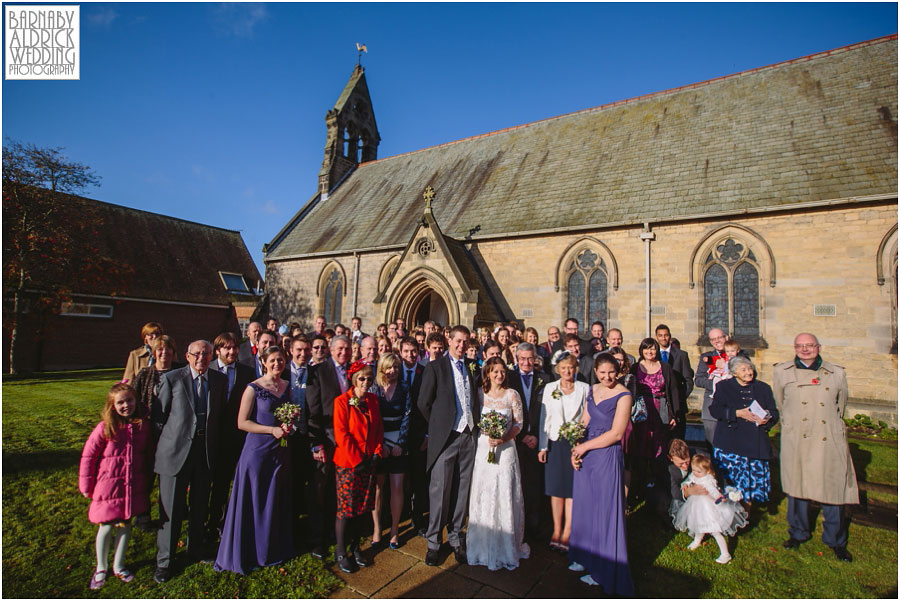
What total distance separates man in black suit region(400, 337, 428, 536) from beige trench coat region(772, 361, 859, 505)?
4.09 metres

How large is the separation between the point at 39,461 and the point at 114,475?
14.9ft

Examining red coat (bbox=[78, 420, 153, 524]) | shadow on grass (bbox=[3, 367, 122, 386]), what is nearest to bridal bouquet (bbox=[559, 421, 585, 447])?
red coat (bbox=[78, 420, 153, 524])

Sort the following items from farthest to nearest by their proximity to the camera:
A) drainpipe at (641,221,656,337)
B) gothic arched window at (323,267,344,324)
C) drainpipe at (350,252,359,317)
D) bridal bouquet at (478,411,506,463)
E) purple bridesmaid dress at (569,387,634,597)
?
gothic arched window at (323,267,344,324)
drainpipe at (350,252,359,317)
drainpipe at (641,221,656,337)
bridal bouquet at (478,411,506,463)
purple bridesmaid dress at (569,387,634,597)

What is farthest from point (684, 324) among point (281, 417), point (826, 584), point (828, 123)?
point (281, 417)

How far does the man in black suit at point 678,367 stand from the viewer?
648 centimetres

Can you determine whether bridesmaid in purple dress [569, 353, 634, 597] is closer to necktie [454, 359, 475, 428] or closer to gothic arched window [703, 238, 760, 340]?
necktie [454, 359, 475, 428]

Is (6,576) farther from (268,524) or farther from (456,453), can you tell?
(456,453)

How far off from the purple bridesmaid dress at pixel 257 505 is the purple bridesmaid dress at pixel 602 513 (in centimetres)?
292

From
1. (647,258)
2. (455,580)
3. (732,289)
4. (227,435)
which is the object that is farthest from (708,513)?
(647,258)

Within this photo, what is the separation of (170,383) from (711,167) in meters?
14.3

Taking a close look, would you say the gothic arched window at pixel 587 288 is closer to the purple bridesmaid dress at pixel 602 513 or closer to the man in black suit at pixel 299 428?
the purple bridesmaid dress at pixel 602 513

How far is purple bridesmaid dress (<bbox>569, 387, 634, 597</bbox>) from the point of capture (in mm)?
4023

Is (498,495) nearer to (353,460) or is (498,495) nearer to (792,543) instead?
(353,460)

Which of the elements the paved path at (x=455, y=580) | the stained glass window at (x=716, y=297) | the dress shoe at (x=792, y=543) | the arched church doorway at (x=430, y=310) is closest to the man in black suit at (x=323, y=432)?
the paved path at (x=455, y=580)
